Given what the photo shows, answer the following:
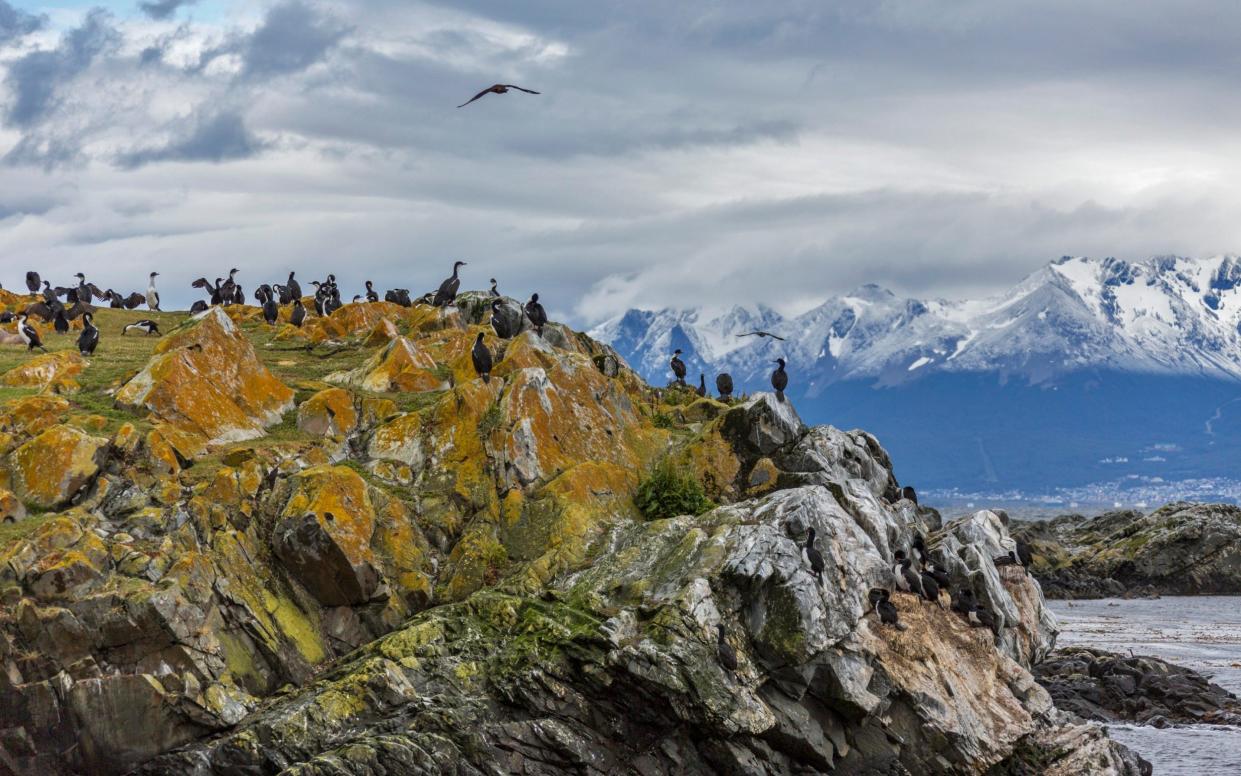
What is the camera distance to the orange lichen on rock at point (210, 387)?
1502 inches

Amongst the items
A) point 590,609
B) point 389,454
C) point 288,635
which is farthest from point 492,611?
point 389,454

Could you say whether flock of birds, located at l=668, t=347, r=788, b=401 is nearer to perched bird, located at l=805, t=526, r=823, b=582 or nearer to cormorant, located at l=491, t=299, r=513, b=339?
cormorant, located at l=491, t=299, r=513, b=339

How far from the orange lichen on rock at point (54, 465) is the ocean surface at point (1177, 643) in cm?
3491

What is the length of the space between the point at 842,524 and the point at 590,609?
812 centimetres

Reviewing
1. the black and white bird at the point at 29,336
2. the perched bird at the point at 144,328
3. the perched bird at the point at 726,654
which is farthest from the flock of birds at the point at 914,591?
the perched bird at the point at 144,328

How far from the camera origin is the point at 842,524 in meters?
35.4

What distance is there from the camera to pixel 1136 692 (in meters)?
50.0

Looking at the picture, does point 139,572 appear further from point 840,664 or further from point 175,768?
point 840,664

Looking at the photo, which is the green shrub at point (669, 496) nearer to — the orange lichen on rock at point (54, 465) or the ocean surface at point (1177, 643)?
the orange lichen on rock at point (54, 465)

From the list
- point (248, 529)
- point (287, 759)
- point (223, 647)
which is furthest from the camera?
point (248, 529)

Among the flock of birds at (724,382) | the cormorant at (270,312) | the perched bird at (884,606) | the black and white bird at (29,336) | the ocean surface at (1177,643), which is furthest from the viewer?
the cormorant at (270,312)

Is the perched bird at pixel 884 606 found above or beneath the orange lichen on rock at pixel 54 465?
beneath

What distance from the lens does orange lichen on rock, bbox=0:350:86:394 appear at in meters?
40.3

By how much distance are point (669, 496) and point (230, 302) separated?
4057 cm
